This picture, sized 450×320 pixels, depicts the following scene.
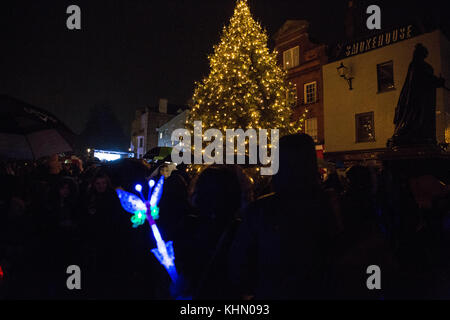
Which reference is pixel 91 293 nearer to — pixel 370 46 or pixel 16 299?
pixel 16 299

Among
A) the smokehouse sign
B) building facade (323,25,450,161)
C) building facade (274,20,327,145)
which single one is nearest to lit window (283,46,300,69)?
building facade (274,20,327,145)

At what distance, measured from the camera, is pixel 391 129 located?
15711 millimetres

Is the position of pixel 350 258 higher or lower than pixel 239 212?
lower

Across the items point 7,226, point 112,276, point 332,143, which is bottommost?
point 112,276

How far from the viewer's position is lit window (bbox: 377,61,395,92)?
16.1 meters

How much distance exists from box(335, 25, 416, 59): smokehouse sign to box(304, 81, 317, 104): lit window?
2.55 meters

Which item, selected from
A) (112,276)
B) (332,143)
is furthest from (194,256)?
(332,143)

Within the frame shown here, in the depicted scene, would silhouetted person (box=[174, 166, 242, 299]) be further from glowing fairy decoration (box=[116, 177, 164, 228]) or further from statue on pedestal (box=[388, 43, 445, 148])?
statue on pedestal (box=[388, 43, 445, 148])

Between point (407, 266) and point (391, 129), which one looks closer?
point (407, 266)

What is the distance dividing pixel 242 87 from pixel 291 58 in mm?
10089

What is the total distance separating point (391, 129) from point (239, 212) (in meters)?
16.9

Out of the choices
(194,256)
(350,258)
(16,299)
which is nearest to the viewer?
(350,258)

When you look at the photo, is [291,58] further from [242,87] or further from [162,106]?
[162,106]

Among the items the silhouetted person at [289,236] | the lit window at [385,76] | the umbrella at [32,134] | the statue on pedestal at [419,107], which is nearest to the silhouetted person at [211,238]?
the silhouetted person at [289,236]
